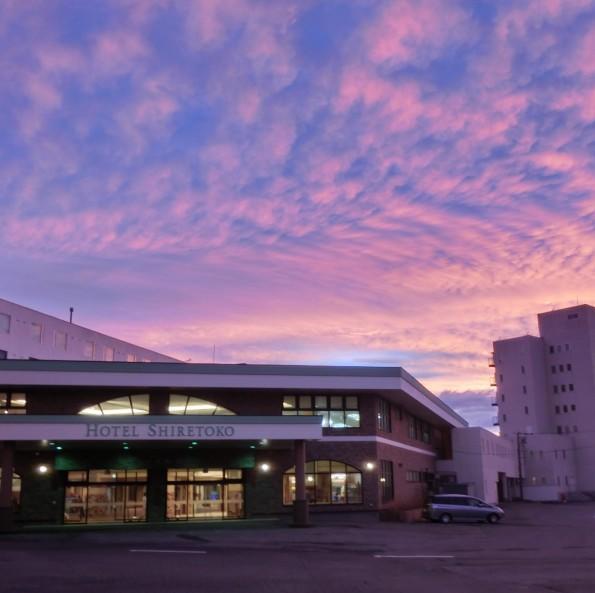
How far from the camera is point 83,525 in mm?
36562

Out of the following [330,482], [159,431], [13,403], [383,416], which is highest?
[13,403]

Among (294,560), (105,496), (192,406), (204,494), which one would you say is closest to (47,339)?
(105,496)

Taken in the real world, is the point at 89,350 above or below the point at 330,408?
above

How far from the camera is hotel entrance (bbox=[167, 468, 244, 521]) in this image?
127 ft

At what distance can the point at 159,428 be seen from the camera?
3328 centimetres

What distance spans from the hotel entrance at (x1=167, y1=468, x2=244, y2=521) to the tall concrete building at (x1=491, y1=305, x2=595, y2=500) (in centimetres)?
6754

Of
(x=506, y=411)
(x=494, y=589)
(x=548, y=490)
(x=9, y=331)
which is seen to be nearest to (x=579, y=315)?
(x=506, y=411)

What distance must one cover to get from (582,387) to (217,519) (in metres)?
80.4

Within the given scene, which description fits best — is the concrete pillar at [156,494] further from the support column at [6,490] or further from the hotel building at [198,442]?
the support column at [6,490]

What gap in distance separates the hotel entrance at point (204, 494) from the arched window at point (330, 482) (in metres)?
2.90

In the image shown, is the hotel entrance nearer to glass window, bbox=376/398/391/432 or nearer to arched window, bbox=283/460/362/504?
arched window, bbox=283/460/362/504

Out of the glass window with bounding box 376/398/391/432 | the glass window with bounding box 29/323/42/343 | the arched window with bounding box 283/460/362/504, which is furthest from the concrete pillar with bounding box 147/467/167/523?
the glass window with bounding box 29/323/42/343

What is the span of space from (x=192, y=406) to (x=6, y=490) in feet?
34.7

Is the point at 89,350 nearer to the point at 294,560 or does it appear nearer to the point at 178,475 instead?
the point at 178,475
